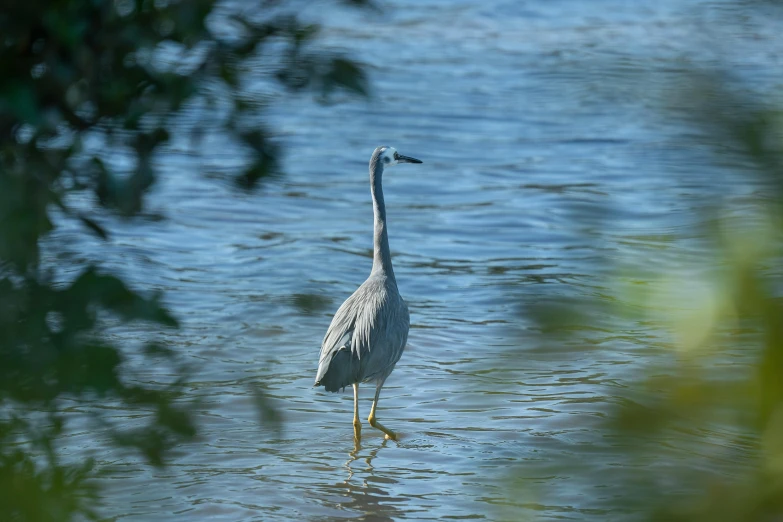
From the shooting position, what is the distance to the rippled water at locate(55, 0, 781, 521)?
629 mm

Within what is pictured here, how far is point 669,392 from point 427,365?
6.76 meters

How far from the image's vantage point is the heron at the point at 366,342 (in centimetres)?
619

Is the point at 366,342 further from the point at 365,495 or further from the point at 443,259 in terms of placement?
the point at 443,259

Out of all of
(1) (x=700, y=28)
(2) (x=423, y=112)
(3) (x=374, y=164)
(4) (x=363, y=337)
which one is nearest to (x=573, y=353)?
(1) (x=700, y=28)

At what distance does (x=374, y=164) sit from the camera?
7.23 meters

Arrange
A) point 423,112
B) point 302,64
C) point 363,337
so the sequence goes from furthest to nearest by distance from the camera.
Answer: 1. point 423,112
2. point 363,337
3. point 302,64

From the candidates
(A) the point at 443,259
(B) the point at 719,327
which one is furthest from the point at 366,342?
(B) the point at 719,327

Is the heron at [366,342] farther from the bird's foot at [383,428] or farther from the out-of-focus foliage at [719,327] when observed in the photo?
the out-of-focus foliage at [719,327]

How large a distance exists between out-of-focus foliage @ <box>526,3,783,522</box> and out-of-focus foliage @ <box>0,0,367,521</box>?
568 millimetres

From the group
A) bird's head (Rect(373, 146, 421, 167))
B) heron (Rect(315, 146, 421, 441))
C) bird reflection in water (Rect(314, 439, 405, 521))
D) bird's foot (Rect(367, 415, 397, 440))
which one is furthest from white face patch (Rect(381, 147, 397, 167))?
bird reflection in water (Rect(314, 439, 405, 521))

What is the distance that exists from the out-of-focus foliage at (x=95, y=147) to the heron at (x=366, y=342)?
483 centimetres

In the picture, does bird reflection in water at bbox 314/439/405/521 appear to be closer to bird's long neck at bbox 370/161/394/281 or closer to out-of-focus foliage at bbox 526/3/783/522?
bird's long neck at bbox 370/161/394/281

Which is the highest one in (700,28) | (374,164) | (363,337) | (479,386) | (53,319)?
(700,28)

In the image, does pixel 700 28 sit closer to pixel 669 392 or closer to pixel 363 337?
pixel 669 392
